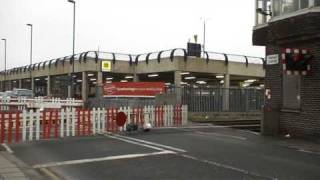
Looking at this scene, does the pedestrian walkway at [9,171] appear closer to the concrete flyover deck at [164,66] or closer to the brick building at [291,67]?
the brick building at [291,67]

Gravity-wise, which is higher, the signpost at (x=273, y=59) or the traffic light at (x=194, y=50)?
the traffic light at (x=194, y=50)

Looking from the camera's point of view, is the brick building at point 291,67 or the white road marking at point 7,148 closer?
the white road marking at point 7,148

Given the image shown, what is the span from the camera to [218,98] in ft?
126

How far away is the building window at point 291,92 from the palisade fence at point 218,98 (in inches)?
567

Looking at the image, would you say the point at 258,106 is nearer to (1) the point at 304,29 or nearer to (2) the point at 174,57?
(2) the point at 174,57

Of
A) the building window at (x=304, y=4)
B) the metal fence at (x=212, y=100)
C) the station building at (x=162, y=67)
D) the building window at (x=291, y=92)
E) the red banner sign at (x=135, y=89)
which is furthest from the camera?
the station building at (x=162, y=67)

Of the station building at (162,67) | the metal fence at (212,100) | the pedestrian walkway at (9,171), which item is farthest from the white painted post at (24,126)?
the station building at (162,67)

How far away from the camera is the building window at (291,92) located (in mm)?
21422

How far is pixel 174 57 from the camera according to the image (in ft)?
176

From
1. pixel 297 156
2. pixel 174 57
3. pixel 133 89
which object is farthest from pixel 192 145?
pixel 174 57

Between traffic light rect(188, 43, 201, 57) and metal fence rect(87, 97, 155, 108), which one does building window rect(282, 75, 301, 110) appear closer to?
metal fence rect(87, 97, 155, 108)

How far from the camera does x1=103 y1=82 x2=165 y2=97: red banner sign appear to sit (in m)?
38.7

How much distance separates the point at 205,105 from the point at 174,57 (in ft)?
54.5

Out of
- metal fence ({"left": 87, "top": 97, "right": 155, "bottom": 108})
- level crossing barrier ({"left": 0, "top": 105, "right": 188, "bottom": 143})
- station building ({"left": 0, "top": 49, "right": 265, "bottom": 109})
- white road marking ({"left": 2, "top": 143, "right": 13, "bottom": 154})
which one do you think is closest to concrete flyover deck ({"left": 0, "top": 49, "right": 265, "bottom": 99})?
station building ({"left": 0, "top": 49, "right": 265, "bottom": 109})
